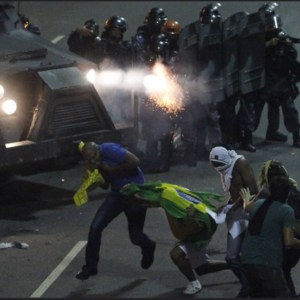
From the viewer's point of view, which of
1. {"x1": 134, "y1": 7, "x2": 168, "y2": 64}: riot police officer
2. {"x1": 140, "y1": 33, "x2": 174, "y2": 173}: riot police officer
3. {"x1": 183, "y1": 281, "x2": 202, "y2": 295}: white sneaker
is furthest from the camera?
{"x1": 134, "y1": 7, "x2": 168, "y2": 64}: riot police officer

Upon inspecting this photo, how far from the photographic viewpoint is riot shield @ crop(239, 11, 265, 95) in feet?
39.5

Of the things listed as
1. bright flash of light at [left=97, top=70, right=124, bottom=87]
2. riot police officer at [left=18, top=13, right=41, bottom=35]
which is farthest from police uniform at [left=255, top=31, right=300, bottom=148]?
riot police officer at [left=18, top=13, right=41, bottom=35]

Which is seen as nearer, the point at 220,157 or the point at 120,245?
the point at 220,157

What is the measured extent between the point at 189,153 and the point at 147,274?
173 inches

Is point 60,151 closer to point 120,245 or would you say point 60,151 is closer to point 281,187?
point 120,245

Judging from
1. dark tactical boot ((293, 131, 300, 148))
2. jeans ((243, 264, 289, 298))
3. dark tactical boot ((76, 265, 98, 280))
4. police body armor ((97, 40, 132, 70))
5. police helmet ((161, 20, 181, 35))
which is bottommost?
dark tactical boot ((76, 265, 98, 280))

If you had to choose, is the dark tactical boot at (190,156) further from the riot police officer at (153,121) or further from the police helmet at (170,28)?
the police helmet at (170,28)

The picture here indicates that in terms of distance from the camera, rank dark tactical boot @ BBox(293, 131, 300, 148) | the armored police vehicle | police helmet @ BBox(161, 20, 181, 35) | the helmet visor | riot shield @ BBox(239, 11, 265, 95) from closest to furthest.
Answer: the armored police vehicle, riot shield @ BBox(239, 11, 265, 95), the helmet visor, dark tactical boot @ BBox(293, 131, 300, 148), police helmet @ BBox(161, 20, 181, 35)

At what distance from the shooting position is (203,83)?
12.0 m

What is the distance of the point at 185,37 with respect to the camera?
38.3ft

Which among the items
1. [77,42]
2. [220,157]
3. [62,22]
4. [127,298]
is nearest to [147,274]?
[127,298]

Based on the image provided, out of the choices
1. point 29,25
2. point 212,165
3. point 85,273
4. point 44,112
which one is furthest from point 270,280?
point 29,25

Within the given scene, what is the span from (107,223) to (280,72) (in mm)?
5646

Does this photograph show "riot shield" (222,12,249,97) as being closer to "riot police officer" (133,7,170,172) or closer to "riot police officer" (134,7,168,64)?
"riot police officer" (133,7,170,172)
